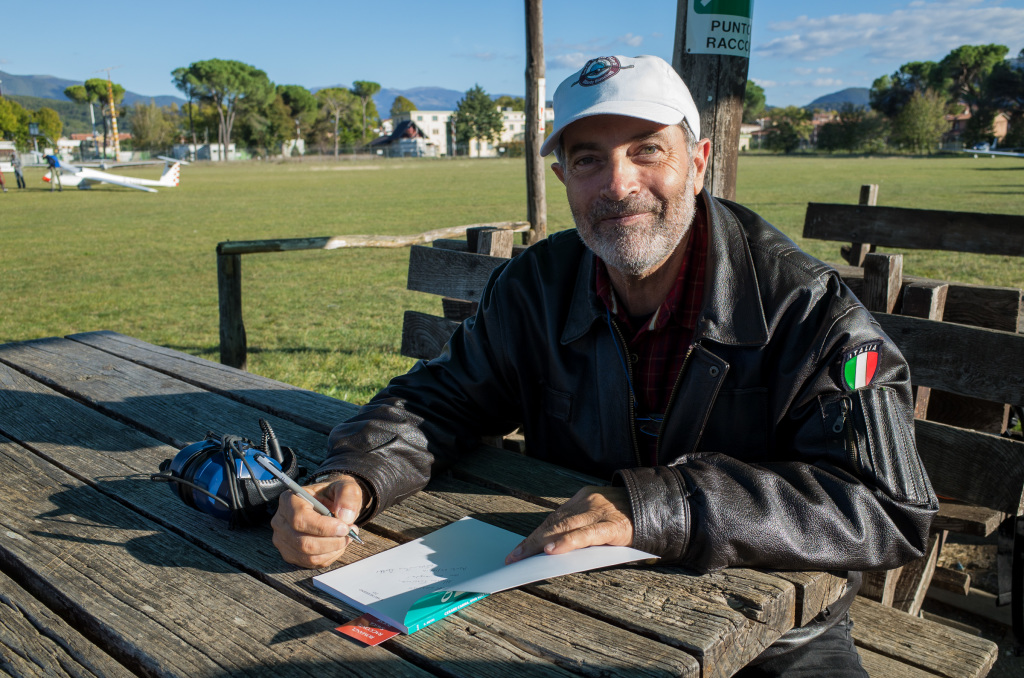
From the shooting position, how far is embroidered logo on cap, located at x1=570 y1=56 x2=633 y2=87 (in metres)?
1.96

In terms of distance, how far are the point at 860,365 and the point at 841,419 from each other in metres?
0.13

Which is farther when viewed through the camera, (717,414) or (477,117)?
(477,117)

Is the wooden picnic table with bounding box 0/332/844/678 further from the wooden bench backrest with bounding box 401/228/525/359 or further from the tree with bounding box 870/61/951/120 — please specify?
the tree with bounding box 870/61/951/120

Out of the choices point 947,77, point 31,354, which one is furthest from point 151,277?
point 947,77

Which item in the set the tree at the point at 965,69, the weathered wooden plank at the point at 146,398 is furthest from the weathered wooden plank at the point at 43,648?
the tree at the point at 965,69

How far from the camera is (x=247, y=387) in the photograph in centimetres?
288

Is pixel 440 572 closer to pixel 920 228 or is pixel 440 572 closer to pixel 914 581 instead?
pixel 914 581

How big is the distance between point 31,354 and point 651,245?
2825 millimetres

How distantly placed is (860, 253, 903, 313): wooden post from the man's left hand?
64.1 inches

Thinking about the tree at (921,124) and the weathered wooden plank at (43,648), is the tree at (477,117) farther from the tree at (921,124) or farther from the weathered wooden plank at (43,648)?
the weathered wooden plank at (43,648)

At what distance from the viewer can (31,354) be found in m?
3.42

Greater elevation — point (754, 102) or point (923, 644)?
point (754, 102)

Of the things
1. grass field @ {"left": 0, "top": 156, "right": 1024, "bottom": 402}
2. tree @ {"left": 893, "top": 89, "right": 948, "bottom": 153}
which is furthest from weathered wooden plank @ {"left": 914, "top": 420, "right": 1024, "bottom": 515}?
tree @ {"left": 893, "top": 89, "right": 948, "bottom": 153}

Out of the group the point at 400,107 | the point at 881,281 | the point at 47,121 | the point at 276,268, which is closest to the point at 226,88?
the point at 47,121
